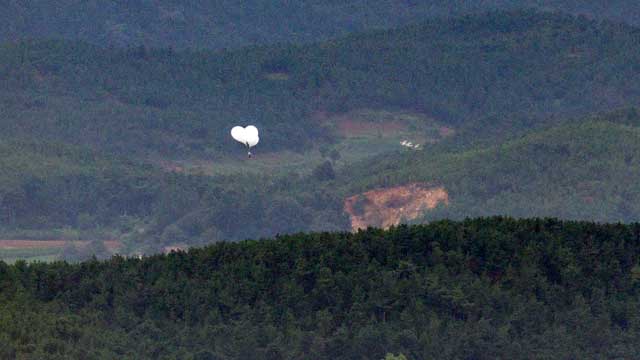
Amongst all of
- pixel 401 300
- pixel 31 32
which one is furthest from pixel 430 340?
pixel 31 32

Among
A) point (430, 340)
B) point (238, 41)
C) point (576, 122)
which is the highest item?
point (238, 41)

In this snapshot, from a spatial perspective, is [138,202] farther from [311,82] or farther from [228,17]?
[228,17]

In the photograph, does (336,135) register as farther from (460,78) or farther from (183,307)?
(183,307)

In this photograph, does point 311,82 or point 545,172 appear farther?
point 311,82

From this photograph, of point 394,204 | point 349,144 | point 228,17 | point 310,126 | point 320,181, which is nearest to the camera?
point 394,204

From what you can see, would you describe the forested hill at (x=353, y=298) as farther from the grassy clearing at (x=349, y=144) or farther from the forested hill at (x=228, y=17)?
the forested hill at (x=228, y=17)

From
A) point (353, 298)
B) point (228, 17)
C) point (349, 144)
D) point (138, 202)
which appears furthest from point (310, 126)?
point (353, 298)
